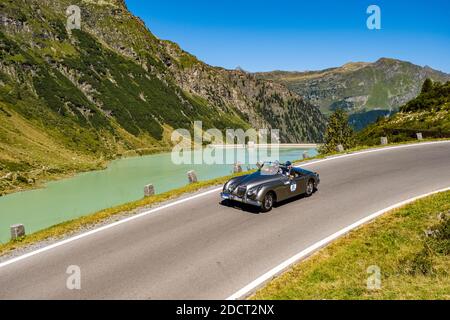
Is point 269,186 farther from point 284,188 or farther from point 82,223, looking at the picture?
point 82,223

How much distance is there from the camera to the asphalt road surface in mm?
8383

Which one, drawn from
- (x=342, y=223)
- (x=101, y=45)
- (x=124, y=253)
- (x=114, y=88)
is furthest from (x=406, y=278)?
(x=101, y=45)

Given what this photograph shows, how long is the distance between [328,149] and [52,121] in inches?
2841

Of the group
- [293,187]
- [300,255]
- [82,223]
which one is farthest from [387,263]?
[82,223]

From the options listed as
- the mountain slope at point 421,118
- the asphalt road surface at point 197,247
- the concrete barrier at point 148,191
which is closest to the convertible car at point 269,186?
the asphalt road surface at point 197,247

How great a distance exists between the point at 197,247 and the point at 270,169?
5.61m

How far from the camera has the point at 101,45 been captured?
171 meters

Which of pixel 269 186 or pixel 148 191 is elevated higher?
pixel 269 186

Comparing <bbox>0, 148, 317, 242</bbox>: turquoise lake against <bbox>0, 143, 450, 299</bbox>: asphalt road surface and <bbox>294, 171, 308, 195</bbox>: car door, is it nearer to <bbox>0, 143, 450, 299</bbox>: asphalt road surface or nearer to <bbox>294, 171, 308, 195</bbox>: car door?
<bbox>0, 143, 450, 299</bbox>: asphalt road surface

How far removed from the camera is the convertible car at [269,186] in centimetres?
1321

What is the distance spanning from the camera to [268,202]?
13.5 metres

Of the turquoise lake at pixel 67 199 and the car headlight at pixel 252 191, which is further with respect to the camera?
the turquoise lake at pixel 67 199

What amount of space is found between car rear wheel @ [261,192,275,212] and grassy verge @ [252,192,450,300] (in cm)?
337

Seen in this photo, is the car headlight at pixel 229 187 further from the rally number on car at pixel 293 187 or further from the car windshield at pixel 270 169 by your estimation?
the rally number on car at pixel 293 187
